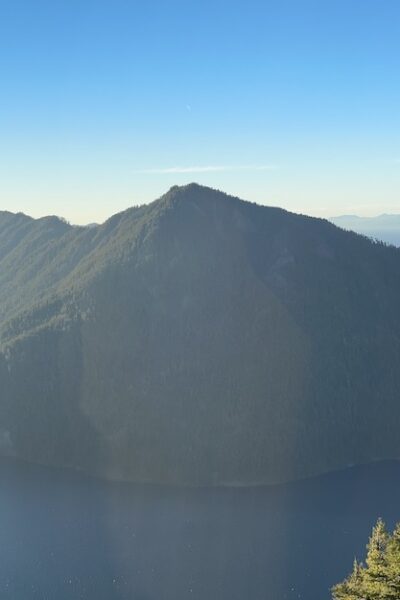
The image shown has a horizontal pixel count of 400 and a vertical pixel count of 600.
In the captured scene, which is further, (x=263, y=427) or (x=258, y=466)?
(x=263, y=427)

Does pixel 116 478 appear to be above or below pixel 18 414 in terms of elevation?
below

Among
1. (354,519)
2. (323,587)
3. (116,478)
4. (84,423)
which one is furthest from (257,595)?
(84,423)

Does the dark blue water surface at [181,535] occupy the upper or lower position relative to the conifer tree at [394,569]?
lower

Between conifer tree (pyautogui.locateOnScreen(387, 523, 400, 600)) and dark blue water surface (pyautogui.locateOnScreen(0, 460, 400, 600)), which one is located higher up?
conifer tree (pyautogui.locateOnScreen(387, 523, 400, 600))

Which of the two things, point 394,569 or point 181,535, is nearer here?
point 394,569

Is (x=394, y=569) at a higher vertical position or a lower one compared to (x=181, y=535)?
higher

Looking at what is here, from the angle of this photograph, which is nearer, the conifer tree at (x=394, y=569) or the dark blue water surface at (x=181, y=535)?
the conifer tree at (x=394, y=569)

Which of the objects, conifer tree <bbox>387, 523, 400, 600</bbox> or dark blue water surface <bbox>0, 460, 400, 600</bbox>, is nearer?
conifer tree <bbox>387, 523, 400, 600</bbox>

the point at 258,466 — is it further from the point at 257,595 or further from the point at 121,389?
the point at 257,595
